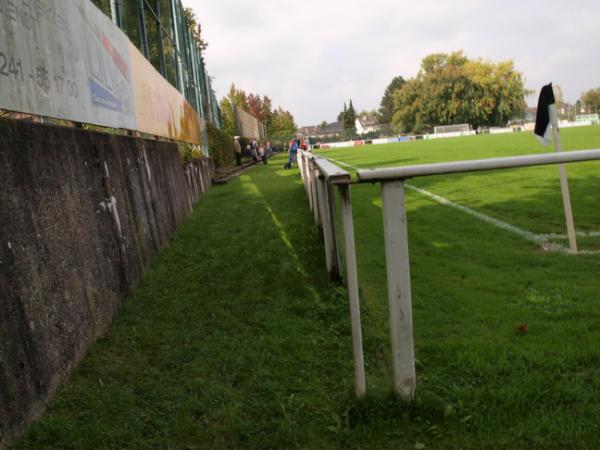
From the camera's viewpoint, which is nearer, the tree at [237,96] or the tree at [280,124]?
the tree at [237,96]

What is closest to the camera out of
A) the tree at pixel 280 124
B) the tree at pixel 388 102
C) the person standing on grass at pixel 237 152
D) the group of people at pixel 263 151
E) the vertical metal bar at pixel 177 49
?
the vertical metal bar at pixel 177 49

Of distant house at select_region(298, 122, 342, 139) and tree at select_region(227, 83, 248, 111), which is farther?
A: distant house at select_region(298, 122, 342, 139)

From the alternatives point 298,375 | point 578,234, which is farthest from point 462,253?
point 298,375

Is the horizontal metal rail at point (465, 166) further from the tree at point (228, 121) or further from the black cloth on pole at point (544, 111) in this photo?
the tree at point (228, 121)

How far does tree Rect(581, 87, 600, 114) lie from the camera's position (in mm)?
132000

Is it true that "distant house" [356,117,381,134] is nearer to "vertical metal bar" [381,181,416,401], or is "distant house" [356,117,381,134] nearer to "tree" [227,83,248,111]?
"tree" [227,83,248,111]

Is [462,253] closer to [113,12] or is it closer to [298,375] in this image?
[298,375]

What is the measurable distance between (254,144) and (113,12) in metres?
28.3

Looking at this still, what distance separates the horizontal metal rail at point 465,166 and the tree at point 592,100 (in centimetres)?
14740

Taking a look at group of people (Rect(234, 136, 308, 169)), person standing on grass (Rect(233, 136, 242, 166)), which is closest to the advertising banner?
group of people (Rect(234, 136, 308, 169))

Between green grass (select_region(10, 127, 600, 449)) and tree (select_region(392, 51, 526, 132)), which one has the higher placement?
tree (select_region(392, 51, 526, 132))

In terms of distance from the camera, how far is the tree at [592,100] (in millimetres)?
132000

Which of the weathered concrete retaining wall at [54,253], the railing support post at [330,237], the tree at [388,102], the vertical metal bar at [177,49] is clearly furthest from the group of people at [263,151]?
the tree at [388,102]

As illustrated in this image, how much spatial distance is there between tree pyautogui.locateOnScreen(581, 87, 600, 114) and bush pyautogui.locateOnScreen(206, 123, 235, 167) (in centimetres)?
12872
